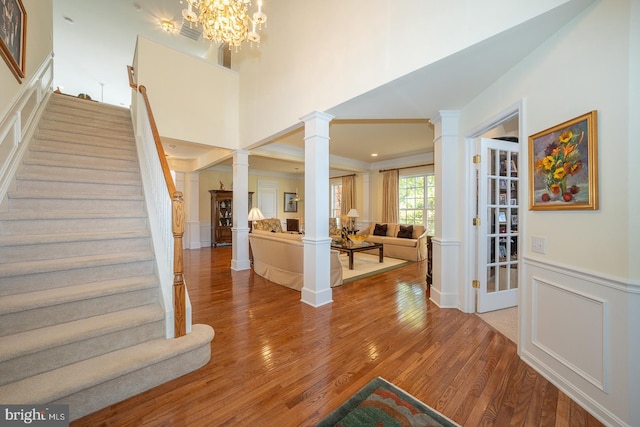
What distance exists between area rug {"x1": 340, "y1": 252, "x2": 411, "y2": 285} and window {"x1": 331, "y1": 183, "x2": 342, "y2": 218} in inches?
134

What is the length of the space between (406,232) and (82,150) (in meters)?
6.57

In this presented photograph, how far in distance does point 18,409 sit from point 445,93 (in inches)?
161

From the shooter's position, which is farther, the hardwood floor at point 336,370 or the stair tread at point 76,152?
the stair tread at point 76,152

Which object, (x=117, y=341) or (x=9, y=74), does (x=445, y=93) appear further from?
(x=9, y=74)

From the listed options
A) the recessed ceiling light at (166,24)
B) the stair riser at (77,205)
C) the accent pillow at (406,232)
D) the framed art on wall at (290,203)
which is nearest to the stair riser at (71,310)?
the stair riser at (77,205)

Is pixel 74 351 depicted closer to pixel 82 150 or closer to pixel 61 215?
pixel 61 215

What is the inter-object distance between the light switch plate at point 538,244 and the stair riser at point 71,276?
3338mm

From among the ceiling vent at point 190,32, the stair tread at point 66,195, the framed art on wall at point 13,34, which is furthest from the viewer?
the ceiling vent at point 190,32

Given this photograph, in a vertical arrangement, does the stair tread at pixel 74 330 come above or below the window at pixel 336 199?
below

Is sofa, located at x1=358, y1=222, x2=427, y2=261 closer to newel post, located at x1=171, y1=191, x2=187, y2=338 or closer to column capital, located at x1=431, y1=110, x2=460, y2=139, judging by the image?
column capital, located at x1=431, y1=110, x2=460, y2=139

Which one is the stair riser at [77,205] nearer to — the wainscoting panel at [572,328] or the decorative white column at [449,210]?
the decorative white column at [449,210]

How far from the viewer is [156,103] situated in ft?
13.8

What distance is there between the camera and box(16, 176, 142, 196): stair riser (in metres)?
2.49

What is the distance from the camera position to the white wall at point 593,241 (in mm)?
1434
